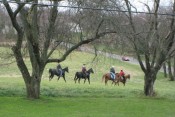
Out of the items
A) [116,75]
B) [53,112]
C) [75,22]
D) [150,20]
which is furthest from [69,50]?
[116,75]

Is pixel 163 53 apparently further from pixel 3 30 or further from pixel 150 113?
pixel 3 30

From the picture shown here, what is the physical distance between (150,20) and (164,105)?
20.1ft

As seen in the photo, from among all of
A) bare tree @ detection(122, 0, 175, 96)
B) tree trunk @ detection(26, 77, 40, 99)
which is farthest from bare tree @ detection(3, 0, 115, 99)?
bare tree @ detection(122, 0, 175, 96)

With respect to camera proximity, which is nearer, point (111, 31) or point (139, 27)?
point (111, 31)

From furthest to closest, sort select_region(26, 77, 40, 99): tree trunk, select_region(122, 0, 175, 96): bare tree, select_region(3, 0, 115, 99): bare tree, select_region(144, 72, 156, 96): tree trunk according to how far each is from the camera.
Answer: select_region(144, 72, 156, 96): tree trunk → select_region(122, 0, 175, 96): bare tree → select_region(26, 77, 40, 99): tree trunk → select_region(3, 0, 115, 99): bare tree

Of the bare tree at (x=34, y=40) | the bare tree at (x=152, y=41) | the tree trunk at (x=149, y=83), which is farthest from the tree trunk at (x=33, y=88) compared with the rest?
the tree trunk at (x=149, y=83)

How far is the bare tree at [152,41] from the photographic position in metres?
24.0

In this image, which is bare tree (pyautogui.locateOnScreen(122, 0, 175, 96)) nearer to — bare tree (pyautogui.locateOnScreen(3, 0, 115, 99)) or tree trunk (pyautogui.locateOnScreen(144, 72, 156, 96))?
tree trunk (pyautogui.locateOnScreen(144, 72, 156, 96))

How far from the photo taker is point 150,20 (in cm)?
2580

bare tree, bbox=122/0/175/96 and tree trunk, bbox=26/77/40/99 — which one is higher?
bare tree, bbox=122/0/175/96

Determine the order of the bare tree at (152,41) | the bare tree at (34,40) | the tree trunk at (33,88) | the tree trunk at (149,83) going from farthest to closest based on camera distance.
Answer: the tree trunk at (149,83) → the bare tree at (152,41) → the tree trunk at (33,88) → the bare tree at (34,40)

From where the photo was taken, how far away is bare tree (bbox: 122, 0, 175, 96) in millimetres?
24000

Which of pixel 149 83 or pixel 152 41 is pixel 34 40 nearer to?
pixel 152 41

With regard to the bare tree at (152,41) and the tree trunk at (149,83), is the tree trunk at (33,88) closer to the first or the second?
the bare tree at (152,41)
